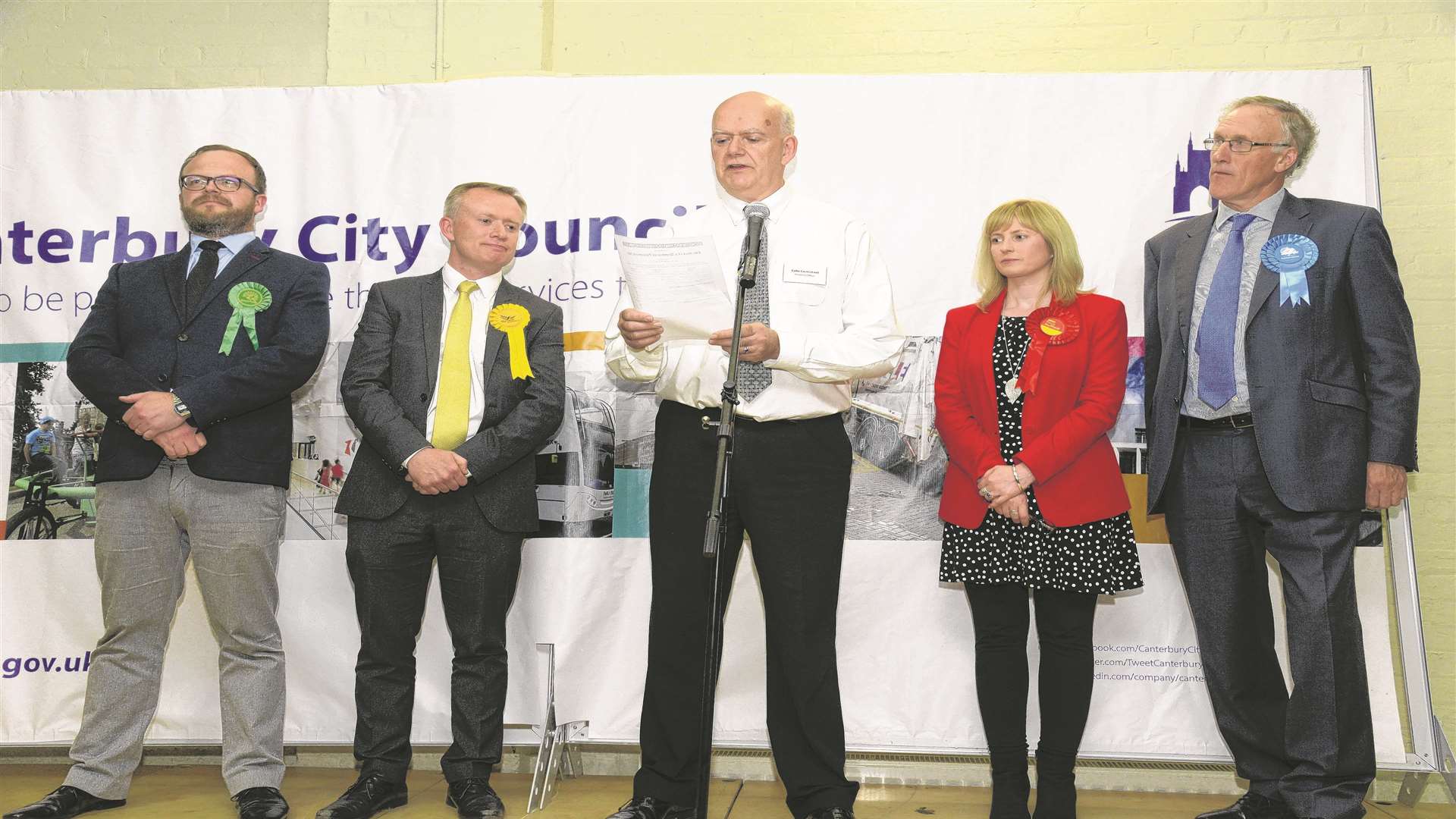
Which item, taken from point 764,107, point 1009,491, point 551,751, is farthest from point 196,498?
point 1009,491

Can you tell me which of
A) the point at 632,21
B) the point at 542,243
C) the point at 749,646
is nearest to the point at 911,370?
the point at 749,646

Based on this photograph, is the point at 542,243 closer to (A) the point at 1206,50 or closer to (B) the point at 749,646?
(B) the point at 749,646

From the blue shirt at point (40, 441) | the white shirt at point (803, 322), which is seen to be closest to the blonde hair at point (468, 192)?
the white shirt at point (803, 322)

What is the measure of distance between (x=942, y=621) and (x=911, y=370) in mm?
764

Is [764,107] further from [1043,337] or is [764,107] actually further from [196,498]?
[196,498]

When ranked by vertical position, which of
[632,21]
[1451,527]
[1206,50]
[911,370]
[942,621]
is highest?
[632,21]

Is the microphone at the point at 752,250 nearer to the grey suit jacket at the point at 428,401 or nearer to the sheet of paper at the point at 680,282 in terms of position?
the sheet of paper at the point at 680,282

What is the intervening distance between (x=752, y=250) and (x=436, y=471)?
119 centimetres

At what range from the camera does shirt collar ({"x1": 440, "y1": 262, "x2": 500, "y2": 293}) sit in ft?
10.6

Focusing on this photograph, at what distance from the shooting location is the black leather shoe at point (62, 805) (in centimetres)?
281

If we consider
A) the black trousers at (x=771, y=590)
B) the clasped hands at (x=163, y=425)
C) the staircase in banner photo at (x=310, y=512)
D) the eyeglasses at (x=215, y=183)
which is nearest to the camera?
the black trousers at (x=771, y=590)

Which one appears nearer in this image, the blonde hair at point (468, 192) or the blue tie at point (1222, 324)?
the blue tie at point (1222, 324)

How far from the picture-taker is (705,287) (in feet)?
8.05

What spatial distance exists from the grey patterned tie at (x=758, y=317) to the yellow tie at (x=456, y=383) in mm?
846
